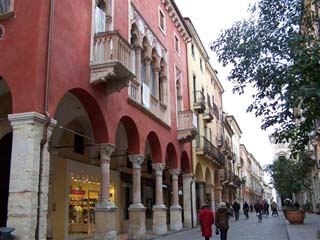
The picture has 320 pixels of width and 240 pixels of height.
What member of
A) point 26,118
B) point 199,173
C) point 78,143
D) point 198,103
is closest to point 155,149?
point 78,143

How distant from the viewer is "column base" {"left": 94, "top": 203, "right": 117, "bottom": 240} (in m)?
13.0

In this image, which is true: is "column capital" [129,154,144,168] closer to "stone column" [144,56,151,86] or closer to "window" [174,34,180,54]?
"stone column" [144,56,151,86]

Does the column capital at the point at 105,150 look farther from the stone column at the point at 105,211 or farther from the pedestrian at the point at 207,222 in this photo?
the pedestrian at the point at 207,222

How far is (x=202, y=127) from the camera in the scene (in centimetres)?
3105

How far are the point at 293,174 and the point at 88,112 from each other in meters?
31.9

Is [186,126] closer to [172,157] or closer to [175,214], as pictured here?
[172,157]

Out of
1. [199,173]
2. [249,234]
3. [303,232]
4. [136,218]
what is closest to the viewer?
[136,218]

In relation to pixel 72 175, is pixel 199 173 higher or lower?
higher

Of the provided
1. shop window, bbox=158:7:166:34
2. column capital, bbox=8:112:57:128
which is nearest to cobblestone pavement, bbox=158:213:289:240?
column capital, bbox=8:112:57:128

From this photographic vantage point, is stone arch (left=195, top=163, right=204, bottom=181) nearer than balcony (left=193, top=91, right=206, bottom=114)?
No

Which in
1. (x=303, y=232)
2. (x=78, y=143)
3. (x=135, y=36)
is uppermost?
(x=135, y=36)

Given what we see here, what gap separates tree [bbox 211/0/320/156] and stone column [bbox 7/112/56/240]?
4.84 meters

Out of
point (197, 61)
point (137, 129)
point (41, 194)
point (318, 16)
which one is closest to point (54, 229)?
point (137, 129)

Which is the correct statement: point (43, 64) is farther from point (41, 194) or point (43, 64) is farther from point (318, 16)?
point (318, 16)
